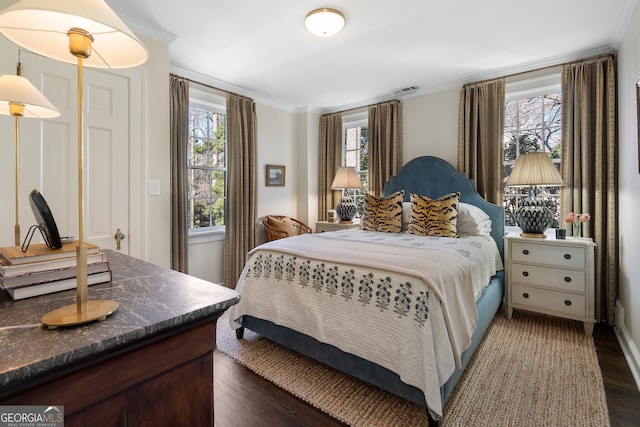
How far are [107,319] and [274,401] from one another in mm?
1408

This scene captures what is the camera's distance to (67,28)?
0.79m

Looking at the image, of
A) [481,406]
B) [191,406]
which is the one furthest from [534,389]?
[191,406]

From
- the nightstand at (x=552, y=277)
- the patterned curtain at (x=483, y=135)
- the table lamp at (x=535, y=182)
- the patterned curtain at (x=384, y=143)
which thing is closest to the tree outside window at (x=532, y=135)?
the patterned curtain at (x=483, y=135)

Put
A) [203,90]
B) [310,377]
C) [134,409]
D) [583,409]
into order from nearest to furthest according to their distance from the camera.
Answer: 1. [134,409]
2. [583,409]
3. [310,377]
4. [203,90]

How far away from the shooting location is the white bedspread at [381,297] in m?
1.54

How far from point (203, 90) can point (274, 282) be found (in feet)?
8.70

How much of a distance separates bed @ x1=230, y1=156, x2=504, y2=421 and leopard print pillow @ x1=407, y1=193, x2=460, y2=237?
31cm

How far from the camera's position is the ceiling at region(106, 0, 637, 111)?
7.38 ft

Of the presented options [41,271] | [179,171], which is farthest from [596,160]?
[179,171]

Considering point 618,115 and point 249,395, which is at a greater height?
point 618,115

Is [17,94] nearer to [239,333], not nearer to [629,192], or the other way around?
[239,333]

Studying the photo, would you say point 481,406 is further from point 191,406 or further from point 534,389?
point 191,406

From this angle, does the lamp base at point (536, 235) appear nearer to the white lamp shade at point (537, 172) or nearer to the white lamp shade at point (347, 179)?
the white lamp shade at point (537, 172)

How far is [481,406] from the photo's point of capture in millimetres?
1688
